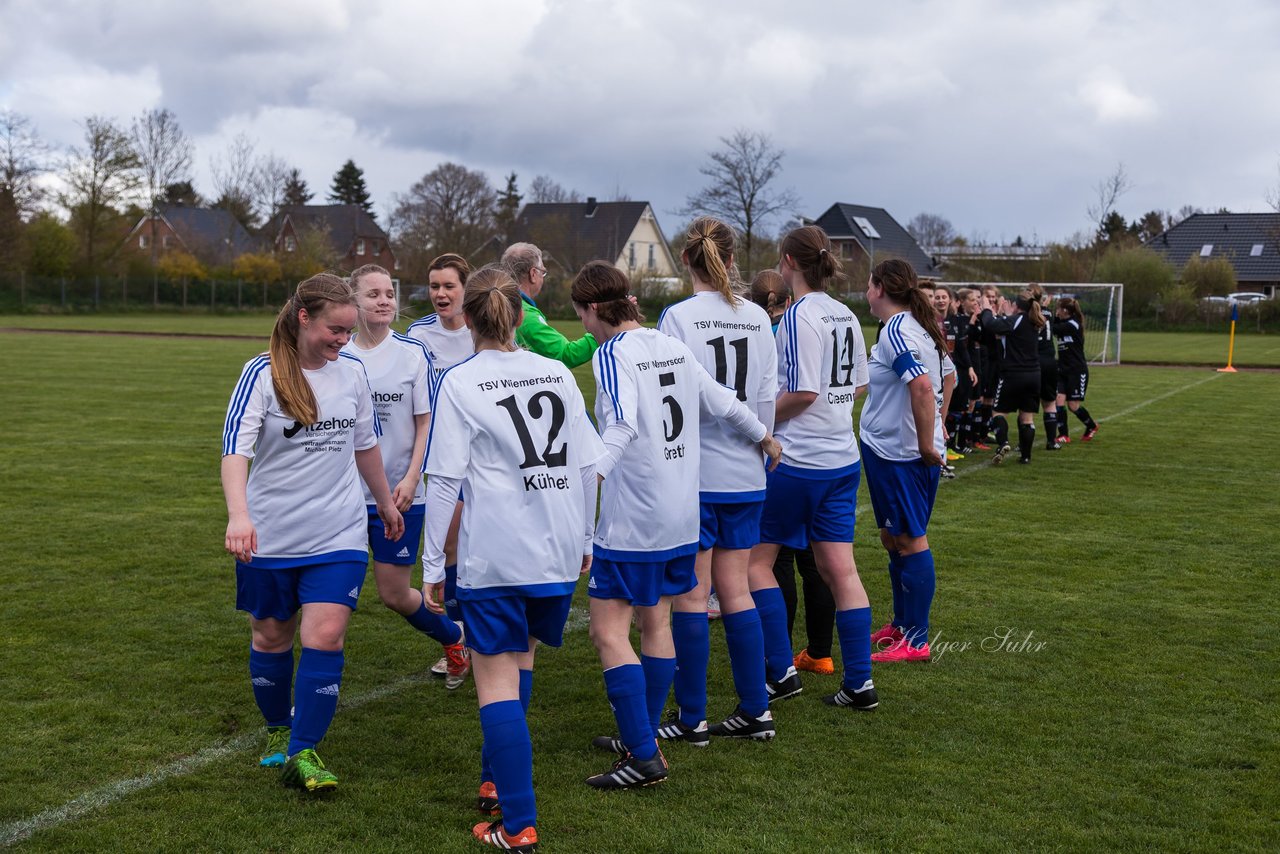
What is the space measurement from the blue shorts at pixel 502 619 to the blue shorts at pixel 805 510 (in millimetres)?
1565

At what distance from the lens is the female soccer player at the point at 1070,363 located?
14.3 m

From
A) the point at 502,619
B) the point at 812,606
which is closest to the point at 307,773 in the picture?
the point at 502,619

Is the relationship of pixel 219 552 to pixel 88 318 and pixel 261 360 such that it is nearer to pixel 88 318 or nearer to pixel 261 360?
pixel 261 360

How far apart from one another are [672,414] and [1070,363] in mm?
11714

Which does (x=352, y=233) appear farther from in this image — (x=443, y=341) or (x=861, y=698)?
(x=861, y=698)

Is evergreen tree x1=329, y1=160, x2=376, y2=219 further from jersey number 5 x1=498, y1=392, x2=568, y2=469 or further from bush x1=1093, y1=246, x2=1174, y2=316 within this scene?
jersey number 5 x1=498, y1=392, x2=568, y2=469

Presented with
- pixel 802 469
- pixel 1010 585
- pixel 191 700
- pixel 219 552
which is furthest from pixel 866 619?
pixel 219 552

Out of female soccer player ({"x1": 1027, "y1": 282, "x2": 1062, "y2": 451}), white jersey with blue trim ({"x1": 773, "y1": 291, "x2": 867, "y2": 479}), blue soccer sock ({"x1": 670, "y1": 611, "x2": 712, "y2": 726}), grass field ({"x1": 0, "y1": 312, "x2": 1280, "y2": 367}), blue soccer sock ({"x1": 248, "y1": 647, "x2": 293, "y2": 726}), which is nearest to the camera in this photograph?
blue soccer sock ({"x1": 248, "y1": 647, "x2": 293, "y2": 726})

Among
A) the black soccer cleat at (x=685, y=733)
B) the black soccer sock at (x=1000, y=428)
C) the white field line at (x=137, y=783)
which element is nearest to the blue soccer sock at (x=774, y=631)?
the black soccer cleat at (x=685, y=733)

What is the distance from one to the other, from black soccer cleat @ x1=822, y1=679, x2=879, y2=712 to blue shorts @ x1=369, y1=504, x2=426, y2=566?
2052mm

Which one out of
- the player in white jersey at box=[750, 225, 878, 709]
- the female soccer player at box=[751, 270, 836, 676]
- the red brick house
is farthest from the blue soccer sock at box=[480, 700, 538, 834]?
the red brick house

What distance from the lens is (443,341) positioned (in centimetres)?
571

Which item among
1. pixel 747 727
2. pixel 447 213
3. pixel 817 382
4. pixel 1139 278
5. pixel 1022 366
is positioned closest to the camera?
pixel 747 727

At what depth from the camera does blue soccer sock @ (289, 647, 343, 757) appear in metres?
4.07
